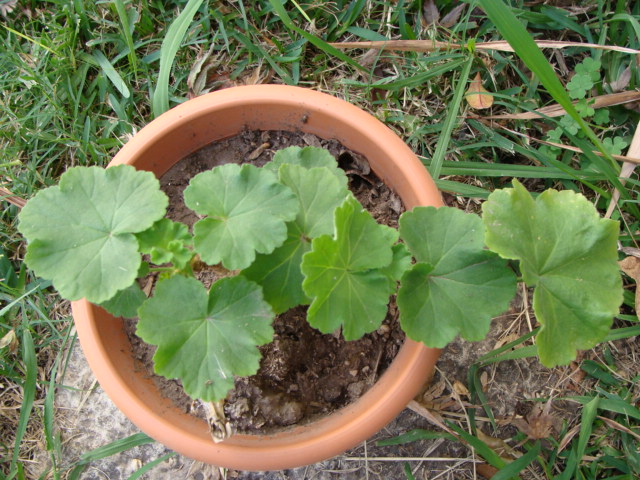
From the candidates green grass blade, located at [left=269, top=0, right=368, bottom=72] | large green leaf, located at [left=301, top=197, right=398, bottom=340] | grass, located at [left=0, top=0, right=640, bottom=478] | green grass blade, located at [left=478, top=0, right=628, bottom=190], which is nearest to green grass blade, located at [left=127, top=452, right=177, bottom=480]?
grass, located at [left=0, top=0, right=640, bottom=478]

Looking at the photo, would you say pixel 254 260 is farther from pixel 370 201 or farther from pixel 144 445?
pixel 144 445

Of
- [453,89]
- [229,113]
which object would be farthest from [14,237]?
[453,89]

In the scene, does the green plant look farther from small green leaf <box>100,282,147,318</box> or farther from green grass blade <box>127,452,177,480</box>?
green grass blade <box>127,452,177,480</box>

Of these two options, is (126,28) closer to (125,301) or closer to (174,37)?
(174,37)

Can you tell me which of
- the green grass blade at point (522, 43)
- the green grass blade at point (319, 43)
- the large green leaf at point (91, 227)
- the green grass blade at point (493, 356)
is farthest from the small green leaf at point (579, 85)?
the large green leaf at point (91, 227)

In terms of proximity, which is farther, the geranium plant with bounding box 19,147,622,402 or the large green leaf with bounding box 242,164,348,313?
the large green leaf with bounding box 242,164,348,313

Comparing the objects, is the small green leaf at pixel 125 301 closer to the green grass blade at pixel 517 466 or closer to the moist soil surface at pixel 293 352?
the moist soil surface at pixel 293 352
